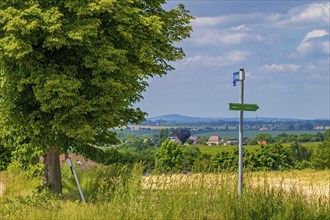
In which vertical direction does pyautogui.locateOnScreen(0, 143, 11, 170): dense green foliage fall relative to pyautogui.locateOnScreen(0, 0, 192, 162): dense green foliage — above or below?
below

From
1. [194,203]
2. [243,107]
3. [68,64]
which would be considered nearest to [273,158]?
[68,64]

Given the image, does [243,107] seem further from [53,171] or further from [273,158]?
[273,158]

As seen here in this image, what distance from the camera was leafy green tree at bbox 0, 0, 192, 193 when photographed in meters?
15.9

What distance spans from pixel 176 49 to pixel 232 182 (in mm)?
7137

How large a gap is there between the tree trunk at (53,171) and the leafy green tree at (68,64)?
1056 mm

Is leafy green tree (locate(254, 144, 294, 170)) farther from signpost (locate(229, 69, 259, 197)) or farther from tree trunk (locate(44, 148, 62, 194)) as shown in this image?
signpost (locate(229, 69, 259, 197))

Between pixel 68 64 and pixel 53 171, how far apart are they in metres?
3.78

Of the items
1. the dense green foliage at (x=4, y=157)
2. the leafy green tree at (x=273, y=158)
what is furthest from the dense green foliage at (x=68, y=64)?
the leafy green tree at (x=273, y=158)

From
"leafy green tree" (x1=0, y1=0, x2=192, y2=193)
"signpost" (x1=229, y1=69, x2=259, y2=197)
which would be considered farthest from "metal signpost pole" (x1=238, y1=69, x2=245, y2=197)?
"leafy green tree" (x1=0, y1=0, x2=192, y2=193)

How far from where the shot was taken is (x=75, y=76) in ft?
55.7

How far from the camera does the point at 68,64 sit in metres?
17.4

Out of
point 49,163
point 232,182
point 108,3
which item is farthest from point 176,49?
point 232,182

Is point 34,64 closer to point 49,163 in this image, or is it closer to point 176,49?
point 49,163

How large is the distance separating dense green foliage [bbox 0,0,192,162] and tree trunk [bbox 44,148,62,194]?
1.23 m
